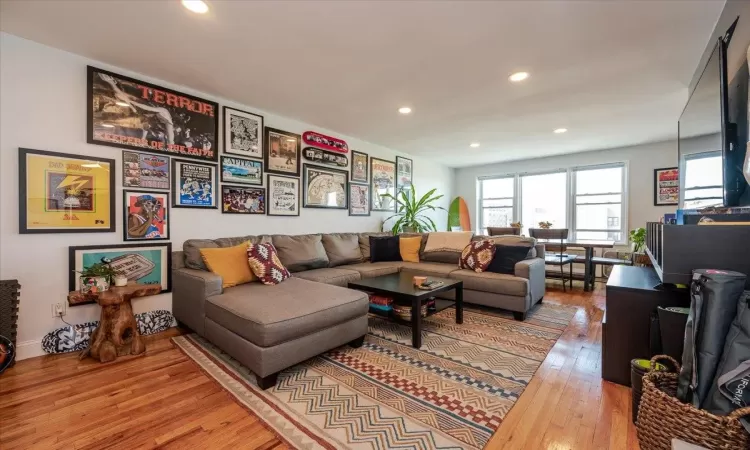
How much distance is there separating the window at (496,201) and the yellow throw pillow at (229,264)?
17.3 ft

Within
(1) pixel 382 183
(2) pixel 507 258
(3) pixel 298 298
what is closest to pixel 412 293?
(3) pixel 298 298

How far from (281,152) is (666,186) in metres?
5.85

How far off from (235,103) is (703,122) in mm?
3806

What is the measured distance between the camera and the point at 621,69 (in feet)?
8.46

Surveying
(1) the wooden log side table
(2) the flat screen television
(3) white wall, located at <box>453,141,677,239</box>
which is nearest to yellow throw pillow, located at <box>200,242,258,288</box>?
(1) the wooden log side table

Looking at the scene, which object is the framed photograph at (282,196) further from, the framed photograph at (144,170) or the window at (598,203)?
the window at (598,203)

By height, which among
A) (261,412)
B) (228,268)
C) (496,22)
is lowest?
(261,412)

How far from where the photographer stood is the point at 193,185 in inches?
121

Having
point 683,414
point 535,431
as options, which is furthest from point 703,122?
point 535,431

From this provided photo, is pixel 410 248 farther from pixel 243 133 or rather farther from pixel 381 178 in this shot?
pixel 243 133

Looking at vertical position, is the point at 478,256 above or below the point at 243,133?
below

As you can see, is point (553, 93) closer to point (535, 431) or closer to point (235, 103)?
point (535, 431)

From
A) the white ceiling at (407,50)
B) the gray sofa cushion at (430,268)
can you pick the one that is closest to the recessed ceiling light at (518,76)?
the white ceiling at (407,50)

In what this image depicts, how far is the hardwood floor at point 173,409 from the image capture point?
1.43 metres
